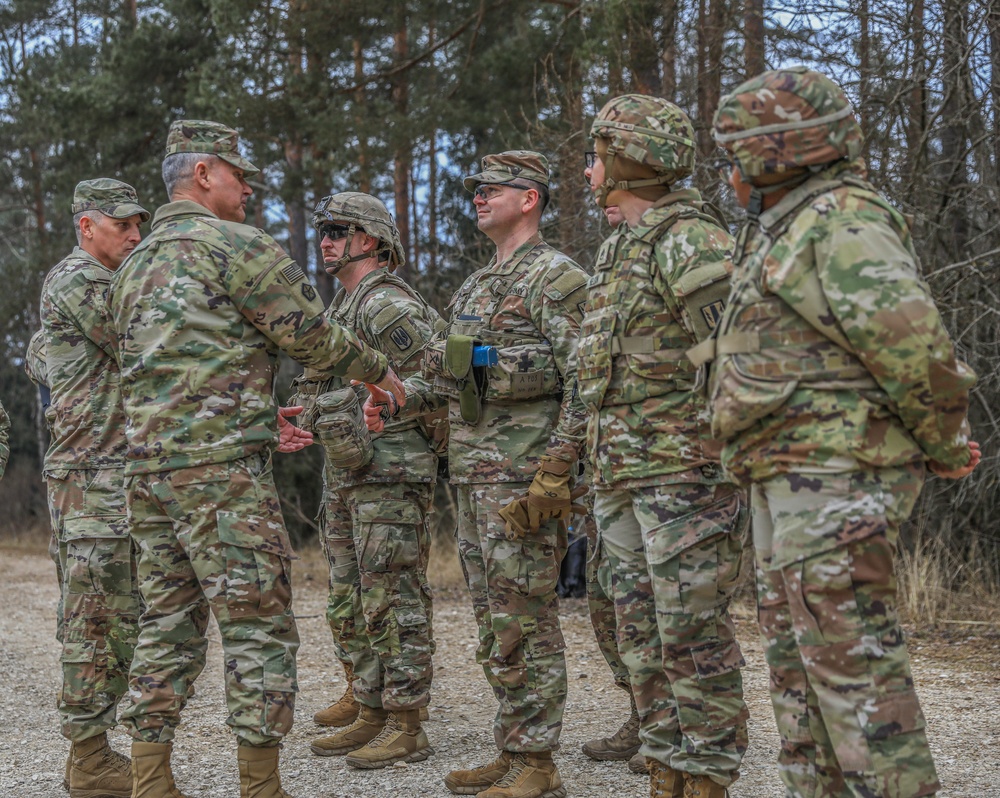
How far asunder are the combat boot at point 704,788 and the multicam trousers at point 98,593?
260 centimetres

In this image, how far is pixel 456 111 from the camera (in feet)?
46.4

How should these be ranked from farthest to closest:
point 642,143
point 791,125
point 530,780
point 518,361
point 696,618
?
point 518,361
point 530,780
point 642,143
point 696,618
point 791,125

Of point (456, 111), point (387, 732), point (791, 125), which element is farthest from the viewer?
point (456, 111)

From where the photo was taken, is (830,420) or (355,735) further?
(355,735)

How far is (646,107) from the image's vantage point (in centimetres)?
381

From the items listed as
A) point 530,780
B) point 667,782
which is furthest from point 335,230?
point 667,782

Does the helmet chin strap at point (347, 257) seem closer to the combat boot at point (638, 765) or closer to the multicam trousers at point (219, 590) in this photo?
the multicam trousers at point (219, 590)

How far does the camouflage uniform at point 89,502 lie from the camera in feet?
15.4

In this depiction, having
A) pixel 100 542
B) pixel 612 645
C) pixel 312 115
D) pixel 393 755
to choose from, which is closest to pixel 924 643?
pixel 612 645

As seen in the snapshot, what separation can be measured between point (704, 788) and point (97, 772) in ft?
8.91

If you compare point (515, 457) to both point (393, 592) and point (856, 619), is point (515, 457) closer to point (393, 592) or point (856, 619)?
point (393, 592)

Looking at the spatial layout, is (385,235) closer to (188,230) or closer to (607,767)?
(188,230)

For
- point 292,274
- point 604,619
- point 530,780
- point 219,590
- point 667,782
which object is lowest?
point 530,780

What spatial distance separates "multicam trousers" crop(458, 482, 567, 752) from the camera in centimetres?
436
